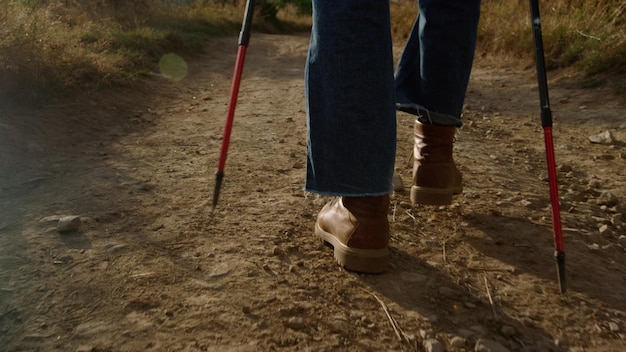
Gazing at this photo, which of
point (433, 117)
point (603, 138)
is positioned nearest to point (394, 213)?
point (433, 117)

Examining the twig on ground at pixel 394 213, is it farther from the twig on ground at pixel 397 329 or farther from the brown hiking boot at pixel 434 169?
the twig on ground at pixel 397 329

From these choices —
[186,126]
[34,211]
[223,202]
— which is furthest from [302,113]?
[34,211]

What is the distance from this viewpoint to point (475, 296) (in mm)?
1440

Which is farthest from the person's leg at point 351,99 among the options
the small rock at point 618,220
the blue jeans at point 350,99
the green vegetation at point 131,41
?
the green vegetation at point 131,41

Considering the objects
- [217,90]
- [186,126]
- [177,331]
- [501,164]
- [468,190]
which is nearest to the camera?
[177,331]

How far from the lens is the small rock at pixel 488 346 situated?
1.22 m

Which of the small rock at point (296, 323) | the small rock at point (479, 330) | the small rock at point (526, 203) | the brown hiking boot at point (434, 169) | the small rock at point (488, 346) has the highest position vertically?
the brown hiking boot at point (434, 169)

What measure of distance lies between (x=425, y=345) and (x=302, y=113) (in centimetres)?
255

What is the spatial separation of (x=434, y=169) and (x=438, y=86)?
0.28 m

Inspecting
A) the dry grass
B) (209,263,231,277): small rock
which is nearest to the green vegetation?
the dry grass

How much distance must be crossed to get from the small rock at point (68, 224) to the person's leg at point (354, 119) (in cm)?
73

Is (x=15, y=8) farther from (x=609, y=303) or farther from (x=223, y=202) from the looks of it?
(x=609, y=303)

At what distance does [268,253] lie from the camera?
5.23ft

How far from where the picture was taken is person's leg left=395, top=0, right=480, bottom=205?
1811mm
